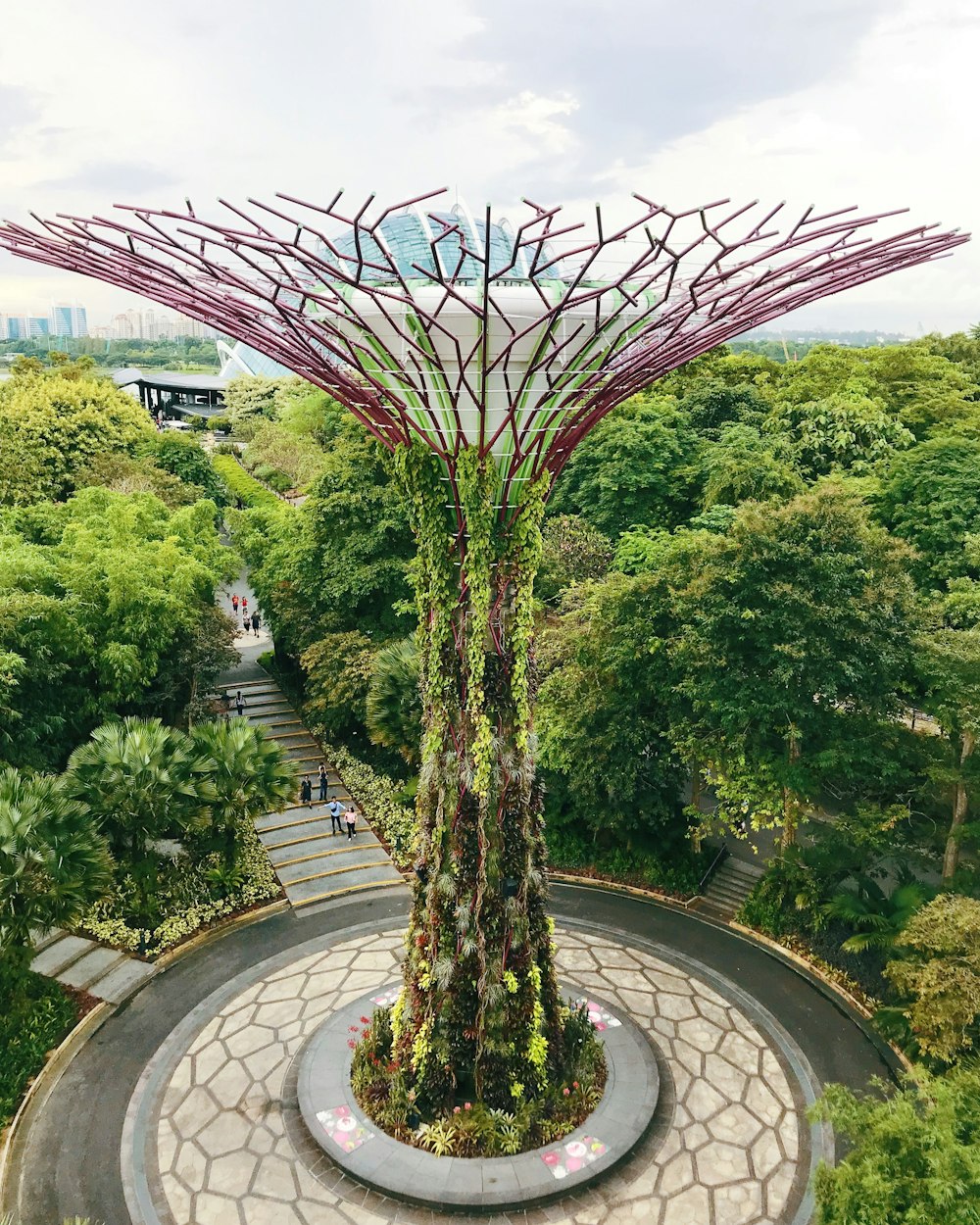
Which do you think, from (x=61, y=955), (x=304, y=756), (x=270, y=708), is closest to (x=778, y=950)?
(x=61, y=955)

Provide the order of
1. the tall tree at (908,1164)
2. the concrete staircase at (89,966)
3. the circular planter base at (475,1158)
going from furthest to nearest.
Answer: the concrete staircase at (89,966), the circular planter base at (475,1158), the tall tree at (908,1164)

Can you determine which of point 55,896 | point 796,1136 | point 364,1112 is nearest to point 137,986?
point 55,896

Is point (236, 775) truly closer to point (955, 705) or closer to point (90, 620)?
point (90, 620)

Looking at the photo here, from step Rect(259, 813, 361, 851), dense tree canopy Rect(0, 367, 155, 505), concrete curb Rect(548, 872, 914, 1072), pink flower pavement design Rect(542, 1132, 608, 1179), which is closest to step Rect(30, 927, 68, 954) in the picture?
step Rect(259, 813, 361, 851)

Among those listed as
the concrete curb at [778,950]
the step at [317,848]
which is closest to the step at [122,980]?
the step at [317,848]

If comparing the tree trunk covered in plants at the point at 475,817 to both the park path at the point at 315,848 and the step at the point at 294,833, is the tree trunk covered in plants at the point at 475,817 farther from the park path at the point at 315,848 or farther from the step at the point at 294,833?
the step at the point at 294,833

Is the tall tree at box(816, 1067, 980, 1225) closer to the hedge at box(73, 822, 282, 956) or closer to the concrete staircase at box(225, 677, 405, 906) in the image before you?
the concrete staircase at box(225, 677, 405, 906)
